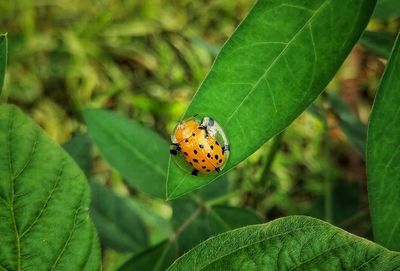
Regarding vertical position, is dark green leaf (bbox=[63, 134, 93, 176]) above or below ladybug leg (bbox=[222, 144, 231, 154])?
below

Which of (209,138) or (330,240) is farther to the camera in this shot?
(209,138)

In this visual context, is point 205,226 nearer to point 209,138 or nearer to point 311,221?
point 209,138

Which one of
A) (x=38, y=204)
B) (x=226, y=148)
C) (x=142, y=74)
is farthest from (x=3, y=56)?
(x=142, y=74)

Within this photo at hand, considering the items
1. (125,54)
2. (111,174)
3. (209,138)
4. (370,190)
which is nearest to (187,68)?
(125,54)

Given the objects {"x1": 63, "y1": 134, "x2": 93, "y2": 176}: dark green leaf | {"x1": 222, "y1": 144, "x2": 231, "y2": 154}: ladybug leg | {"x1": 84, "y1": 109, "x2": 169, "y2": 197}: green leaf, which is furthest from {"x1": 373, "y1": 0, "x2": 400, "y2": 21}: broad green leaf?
{"x1": 63, "y1": 134, "x2": 93, "y2": 176}: dark green leaf

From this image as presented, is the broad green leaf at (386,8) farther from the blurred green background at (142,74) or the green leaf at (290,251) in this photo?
the blurred green background at (142,74)

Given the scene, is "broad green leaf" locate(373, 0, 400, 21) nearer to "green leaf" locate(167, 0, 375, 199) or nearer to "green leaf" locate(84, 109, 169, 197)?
"green leaf" locate(167, 0, 375, 199)
